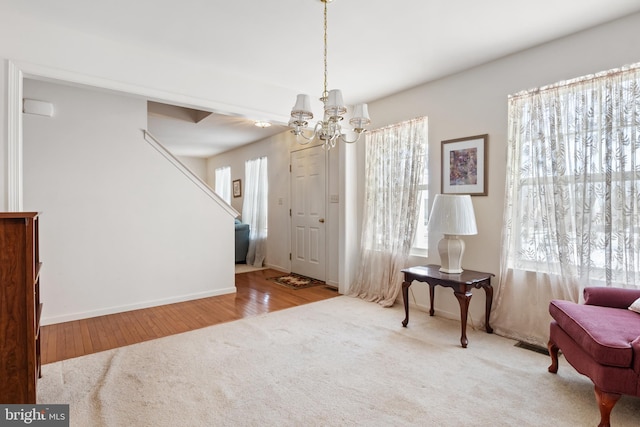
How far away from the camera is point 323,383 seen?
2176 mm

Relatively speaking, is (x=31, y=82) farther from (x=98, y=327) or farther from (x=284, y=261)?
(x=284, y=261)

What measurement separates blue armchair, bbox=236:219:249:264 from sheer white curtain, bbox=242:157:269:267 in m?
0.08

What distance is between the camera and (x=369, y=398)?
200cm

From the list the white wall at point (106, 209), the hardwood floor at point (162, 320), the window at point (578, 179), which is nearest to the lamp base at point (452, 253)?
the window at point (578, 179)

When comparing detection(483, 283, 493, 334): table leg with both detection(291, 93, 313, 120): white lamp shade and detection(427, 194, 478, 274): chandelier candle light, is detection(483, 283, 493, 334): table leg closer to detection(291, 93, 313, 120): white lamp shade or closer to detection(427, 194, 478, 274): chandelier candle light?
detection(427, 194, 478, 274): chandelier candle light

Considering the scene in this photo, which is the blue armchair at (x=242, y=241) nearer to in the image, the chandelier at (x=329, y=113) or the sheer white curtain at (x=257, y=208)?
the sheer white curtain at (x=257, y=208)

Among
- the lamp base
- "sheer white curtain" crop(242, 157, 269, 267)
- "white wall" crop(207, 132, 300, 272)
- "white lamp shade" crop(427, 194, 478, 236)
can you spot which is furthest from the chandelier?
"sheer white curtain" crop(242, 157, 269, 267)

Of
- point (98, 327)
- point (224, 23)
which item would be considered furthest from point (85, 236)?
point (224, 23)

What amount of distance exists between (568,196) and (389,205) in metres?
1.72

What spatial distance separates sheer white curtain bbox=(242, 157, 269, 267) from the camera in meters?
6.35

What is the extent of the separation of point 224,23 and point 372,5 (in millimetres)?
1056

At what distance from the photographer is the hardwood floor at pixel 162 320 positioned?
2.79 m

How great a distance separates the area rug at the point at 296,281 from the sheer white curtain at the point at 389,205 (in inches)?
30.9

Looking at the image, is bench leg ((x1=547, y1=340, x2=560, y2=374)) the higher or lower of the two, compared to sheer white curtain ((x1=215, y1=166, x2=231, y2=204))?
lower
